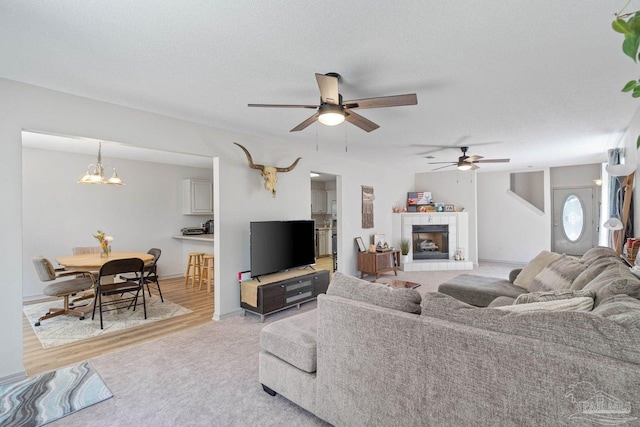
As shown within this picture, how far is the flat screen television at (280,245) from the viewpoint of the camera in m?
4.00

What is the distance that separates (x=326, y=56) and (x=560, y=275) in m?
2.97

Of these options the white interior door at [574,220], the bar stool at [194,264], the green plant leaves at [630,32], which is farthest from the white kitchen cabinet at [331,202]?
the green plant leaves at [630,32]

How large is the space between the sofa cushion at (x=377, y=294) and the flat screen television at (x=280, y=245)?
7.00ft

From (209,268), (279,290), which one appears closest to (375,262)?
(279,290)

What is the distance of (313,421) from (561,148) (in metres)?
5.85

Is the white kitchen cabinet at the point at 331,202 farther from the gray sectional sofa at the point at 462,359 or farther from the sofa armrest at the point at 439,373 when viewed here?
the sofa armrest at the point at 439,373

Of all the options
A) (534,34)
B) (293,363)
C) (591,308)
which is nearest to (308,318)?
(293,363)

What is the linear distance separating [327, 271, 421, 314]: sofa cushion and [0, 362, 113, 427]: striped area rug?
1.96m

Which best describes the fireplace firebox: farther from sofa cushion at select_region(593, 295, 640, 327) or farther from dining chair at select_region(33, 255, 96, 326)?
dining chair at select_region(33, 255, 96, 326)

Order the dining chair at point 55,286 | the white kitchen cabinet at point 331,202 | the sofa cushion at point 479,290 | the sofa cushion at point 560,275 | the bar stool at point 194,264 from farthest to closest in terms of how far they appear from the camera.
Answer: the white kitchen cabinet at point 331,202 < the bar stool at point 194,264 < the dining chair at point 55,286 < the sofa cushion at point 479,290 < the sofa cushion at point 560,275

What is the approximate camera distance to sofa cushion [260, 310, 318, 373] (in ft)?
6.59

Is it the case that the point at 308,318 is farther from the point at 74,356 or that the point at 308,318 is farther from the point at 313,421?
the point at 74,356

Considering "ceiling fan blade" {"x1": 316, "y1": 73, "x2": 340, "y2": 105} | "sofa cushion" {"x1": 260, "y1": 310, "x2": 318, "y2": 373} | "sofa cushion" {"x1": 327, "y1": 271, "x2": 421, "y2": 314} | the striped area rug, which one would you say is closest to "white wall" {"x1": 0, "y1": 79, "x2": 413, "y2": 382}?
the striped area rug

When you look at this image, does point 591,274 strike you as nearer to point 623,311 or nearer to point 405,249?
point 623,311
